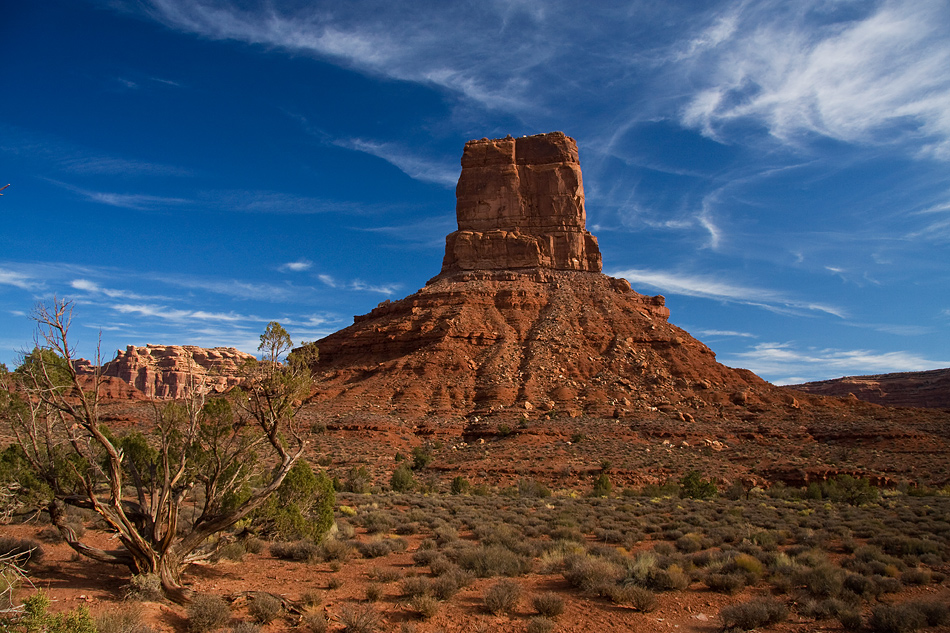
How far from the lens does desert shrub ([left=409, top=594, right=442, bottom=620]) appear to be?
7.93 metres

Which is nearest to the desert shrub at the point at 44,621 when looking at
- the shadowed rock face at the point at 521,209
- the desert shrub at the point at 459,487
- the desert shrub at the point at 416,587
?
the desert shrub at the point at 416,587

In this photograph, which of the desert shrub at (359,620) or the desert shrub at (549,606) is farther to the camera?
the desert shrub at (549,606)

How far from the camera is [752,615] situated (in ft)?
25.2

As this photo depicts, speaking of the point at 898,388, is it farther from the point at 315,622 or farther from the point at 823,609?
the point at 315,622

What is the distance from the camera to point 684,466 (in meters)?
32.1

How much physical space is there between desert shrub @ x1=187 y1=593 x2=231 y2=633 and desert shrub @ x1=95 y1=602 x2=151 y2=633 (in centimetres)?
60

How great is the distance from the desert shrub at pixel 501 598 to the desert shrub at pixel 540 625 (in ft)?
2.35

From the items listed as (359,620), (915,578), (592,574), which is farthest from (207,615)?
(915,578)

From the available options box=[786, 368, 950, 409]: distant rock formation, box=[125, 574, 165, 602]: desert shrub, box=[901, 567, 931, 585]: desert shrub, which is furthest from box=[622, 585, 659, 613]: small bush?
box=[786, 368, 950, 409]: distant rock formation

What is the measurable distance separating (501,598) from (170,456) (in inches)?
264

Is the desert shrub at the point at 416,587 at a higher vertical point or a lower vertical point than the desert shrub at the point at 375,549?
higher

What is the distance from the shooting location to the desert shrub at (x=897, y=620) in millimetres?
7199

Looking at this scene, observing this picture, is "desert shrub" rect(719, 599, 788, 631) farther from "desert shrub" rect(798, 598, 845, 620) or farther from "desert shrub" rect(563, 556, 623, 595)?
"desert shrub" rect(563, 556, 623, 595)

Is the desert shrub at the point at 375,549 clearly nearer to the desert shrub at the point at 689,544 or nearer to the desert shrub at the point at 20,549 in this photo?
the desert shrub at the point at 20,549
